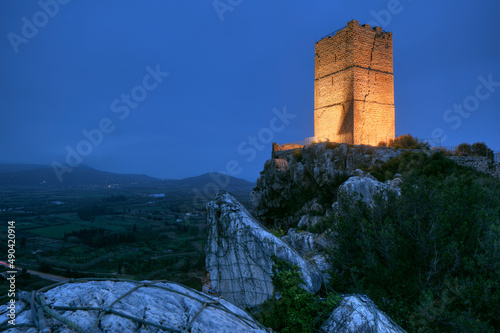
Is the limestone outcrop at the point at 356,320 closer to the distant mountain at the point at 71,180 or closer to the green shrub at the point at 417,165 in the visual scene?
the green shrub at the point at 417,165

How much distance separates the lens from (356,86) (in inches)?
923

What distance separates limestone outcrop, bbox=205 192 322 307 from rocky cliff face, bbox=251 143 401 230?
44.9 ft

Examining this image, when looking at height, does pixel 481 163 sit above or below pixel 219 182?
above

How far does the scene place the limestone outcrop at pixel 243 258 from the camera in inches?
203

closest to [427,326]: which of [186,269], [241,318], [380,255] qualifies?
[380,255]

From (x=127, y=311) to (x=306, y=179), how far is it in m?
19.8

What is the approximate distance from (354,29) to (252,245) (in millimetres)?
23818

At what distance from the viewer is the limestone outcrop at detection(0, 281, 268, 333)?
2571mm

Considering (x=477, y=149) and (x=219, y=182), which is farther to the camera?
(x=219, y=182)

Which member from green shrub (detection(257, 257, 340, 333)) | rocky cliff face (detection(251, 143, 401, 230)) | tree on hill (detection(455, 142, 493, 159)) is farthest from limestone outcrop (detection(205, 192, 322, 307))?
tree on hill (detection(455, 142, 493, 159))

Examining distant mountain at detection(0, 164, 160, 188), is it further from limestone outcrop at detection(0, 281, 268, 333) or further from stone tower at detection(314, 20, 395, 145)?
limestone outcrop at detection(0, 281, 268, 333)

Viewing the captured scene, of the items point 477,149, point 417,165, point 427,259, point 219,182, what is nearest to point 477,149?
point 477,149

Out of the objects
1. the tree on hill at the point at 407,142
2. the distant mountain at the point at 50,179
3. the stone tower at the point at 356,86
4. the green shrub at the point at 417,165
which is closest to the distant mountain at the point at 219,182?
the distant mountain at the point at 50,179

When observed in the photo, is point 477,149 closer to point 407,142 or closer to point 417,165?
point 407,142
